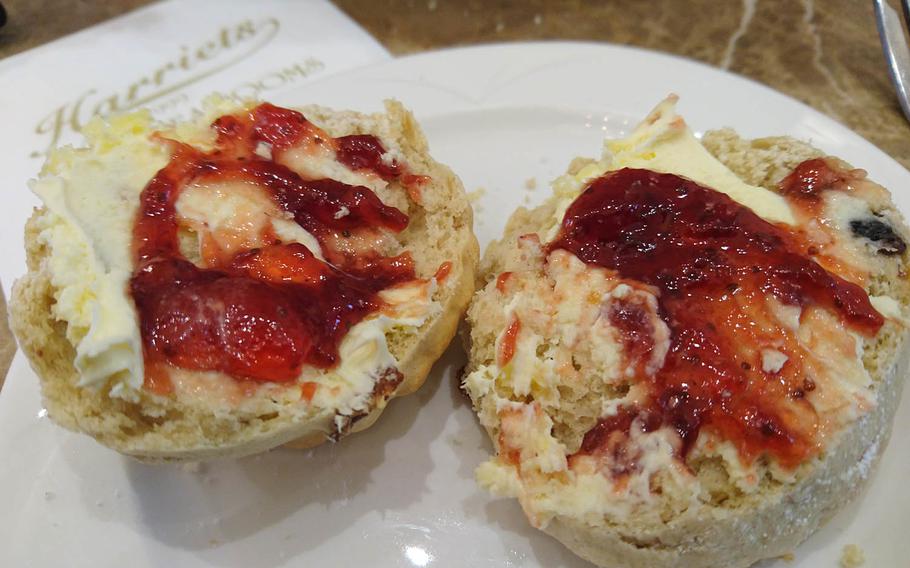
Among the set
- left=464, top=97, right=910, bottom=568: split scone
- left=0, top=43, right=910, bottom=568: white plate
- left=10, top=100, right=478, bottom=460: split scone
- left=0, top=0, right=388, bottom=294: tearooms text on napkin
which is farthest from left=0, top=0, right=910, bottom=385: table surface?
left=10, top=100, right=478, bottom=460: split scone

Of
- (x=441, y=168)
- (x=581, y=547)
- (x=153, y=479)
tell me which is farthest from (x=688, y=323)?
(x=153, y=479)

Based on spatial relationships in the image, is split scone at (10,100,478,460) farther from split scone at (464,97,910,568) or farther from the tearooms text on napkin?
the tearooms text on napkin

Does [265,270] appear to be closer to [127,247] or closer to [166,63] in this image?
[127,247]

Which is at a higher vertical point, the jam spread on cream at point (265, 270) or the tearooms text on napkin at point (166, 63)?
the jam spread on cream at point (265, 270)

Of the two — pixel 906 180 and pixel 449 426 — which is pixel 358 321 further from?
pixel 906 180

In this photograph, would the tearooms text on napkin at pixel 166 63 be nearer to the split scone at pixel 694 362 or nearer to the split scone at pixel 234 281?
the split scone at pixel 234 281

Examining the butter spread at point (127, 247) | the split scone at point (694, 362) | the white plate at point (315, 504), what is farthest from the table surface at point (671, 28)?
the butter spread at point (127, 247)

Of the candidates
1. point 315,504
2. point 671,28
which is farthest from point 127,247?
point 671,28
